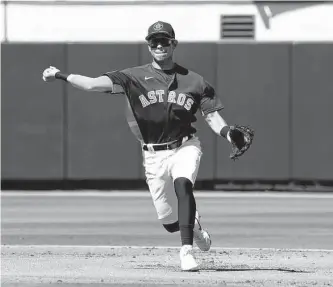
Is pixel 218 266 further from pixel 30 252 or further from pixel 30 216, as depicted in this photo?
pixel 30 216

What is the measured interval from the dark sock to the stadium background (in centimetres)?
1052

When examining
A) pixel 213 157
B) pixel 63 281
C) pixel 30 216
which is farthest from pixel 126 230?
pixel 213 157

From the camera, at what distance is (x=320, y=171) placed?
20.4 meters

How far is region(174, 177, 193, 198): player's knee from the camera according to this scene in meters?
9.62

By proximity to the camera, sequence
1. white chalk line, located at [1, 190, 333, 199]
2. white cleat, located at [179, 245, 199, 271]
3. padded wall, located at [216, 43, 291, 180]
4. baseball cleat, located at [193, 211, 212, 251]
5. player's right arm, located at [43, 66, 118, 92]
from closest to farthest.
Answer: white cleat, located at [179, 245, 199, 271] → player's right arm, located at [43, 66, 118, 92] → baseball cleat, located at [193, 211, 212, 251] → white chalk line, located at [1, 190, 333, 199] → padded wall, located at [216, 43, 291, 180]

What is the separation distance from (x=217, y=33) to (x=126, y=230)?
765 cm

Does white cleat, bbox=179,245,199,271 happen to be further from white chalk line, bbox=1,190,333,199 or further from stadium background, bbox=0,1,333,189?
stadium background, bbox=0,1,333,189

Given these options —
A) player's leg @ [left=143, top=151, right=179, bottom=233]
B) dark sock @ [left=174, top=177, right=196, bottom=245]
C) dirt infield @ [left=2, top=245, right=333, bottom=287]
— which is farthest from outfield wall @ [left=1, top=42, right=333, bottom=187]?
dark sock @ [left=174, top=177, right=196, bottom=245]

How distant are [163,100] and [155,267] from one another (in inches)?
56.5

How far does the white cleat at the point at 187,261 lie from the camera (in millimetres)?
9465

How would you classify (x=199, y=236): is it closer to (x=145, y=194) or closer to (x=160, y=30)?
(x=160, y=30)

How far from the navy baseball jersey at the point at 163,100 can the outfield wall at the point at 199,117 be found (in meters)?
10.2

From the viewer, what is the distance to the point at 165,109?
384 inches

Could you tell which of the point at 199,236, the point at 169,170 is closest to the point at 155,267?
the point at 199,236
